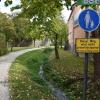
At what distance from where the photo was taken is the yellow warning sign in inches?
400

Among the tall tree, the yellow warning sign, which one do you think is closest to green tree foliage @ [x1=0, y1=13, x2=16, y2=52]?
the tall tree

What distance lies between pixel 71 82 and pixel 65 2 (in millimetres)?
6647

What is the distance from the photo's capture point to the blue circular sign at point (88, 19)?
10.2m

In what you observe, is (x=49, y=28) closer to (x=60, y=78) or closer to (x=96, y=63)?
(x=60, y=78)

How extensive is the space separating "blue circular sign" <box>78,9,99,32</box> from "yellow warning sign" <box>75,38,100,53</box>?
0.32 m

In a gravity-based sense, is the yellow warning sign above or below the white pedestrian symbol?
below

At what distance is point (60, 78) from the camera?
23.2m

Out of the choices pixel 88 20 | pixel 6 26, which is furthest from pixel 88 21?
pixel 6 26

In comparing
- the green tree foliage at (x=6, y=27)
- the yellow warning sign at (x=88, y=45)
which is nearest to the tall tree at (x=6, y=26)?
the green tree foliage at (x=6, y=27)

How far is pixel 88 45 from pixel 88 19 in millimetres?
713

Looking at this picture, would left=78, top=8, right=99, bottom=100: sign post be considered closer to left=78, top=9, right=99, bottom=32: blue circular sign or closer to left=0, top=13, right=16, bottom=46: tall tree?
left=78, top=9, right=99, bottom=32: blue circular sign

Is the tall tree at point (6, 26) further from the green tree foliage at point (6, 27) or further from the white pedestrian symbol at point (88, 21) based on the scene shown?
the white pedestrian symbol at point (88, 21)

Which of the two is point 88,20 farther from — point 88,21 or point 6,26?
point 6,26

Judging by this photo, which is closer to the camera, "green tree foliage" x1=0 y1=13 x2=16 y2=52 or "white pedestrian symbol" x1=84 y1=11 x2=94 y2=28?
"white pedestrian symbol" x1=84 y1=11 x2=94 y2=28
